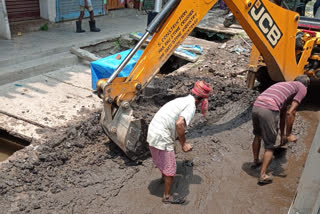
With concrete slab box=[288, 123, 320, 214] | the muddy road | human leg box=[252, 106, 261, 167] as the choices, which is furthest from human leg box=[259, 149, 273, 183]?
concrete slab box=[288, 123, 320, 214]

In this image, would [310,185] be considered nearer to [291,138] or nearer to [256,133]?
[256,133]

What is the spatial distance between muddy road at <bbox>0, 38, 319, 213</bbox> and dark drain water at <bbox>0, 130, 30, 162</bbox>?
24.5 inches

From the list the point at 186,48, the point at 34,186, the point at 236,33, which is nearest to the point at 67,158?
the point at 34,186

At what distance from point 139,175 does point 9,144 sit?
2.48 metres

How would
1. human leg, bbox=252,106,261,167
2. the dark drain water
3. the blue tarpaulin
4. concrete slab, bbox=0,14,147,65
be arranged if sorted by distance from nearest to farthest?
human leg, bbox=252,106,261,167 < the dark drain water < the blue tarpaulin < concrete slab, bbox=0,14,147,65

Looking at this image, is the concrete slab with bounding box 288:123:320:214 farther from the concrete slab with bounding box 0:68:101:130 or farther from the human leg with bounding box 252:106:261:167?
the concrete slab with bounding box 0:68:101:130

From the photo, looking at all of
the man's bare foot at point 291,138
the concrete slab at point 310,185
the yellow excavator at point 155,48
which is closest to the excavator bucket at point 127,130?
the yellow excavator at point 155,48

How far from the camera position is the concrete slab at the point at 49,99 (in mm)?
5609

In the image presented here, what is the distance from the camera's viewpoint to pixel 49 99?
6.29 m

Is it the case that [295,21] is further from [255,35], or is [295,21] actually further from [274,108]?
[274,108]

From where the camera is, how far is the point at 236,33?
1233cm

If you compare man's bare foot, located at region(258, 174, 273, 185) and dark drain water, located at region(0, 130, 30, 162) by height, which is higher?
man's bare foot, located at region(258, 174, 273, 185)

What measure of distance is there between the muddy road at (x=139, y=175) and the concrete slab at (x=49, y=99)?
19.7 inches

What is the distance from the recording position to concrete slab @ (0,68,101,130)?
5609 mm
